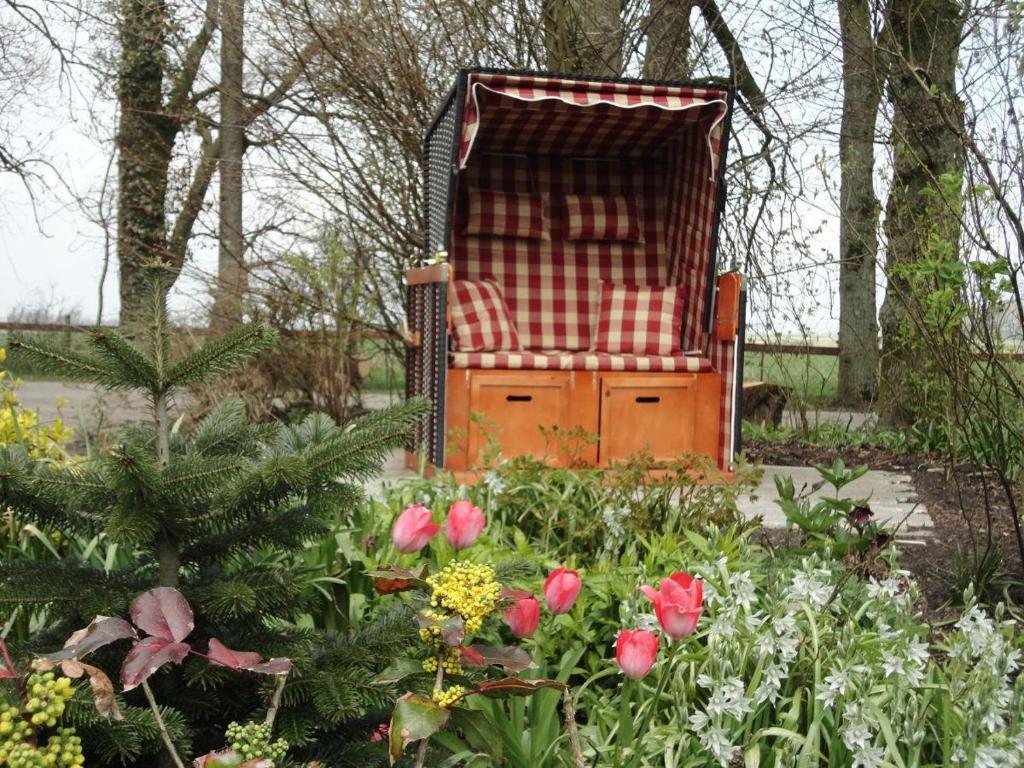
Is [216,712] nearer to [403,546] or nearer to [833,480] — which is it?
[403,546]

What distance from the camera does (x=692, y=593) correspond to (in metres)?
1.60

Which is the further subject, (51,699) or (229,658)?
(229,658)

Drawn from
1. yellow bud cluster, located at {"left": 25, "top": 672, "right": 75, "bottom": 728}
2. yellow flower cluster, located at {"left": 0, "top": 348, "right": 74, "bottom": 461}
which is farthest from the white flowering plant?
yellow flower cluster, located at {"left": 0, "top": 348, "right": 74, "bottom": 461}

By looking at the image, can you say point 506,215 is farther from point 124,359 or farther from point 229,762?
point 229,762

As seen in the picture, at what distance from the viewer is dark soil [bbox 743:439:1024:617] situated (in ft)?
9.75

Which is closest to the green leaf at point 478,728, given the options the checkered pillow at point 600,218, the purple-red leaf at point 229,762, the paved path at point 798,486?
the purple-red leaf at point 229,762

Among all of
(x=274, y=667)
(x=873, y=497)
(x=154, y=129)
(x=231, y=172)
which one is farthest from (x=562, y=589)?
(x=154, y=129)

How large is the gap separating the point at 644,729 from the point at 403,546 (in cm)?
58

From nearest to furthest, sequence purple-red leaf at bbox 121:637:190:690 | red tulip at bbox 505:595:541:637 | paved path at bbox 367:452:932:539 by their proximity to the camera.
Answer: purple-red leaf at bbox 121:637:190:690 < red tulip at bbox 505:595:541:637 < paved path at bbox 367:452:932:539

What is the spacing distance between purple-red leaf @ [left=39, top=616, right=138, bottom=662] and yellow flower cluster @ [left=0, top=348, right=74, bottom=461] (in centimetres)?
193

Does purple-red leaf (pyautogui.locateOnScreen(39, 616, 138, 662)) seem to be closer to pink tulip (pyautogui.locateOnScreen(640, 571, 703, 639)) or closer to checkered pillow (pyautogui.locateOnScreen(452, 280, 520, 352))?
pink tulip (pyautogui.locateOnScreen(640, 571, 703, 639))

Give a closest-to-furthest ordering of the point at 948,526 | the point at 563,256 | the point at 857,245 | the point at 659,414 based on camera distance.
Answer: the point at 948,526
the point at 659,414
the point at 563,256
the point at 857,245

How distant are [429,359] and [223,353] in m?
3.84

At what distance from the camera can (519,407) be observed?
5371 millimetres
